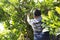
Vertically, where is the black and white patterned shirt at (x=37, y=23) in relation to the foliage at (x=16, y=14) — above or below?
below

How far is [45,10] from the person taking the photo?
5.87 feet

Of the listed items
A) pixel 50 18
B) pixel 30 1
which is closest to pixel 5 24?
pixel 30 1

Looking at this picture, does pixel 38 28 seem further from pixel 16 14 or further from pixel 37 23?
pixel 16 14

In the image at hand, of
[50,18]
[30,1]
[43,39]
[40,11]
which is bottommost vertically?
[43,39]

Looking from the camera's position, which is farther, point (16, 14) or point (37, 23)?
point (16, 14)

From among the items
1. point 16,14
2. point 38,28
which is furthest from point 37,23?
point 16,14

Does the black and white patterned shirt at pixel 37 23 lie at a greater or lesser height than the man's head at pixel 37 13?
lesser

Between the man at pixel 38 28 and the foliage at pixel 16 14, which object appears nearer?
the man at pixel 38 28

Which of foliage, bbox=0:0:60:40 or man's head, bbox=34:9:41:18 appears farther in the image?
foliage, bbox=0:0:60:40

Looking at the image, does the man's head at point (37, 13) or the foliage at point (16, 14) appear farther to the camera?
the foliage at point (16, 14)

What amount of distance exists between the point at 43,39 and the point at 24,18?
376mm

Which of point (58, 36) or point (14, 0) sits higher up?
point (14, 0)

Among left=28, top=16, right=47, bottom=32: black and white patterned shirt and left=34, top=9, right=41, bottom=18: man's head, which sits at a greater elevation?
left=34, top=9, right=41, bottom=18: man's head

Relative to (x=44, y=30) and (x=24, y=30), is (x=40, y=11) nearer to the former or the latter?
(x=44, y=30)
